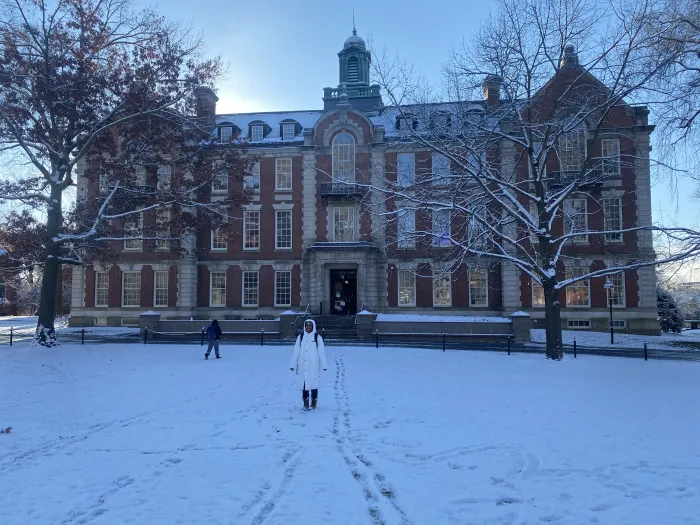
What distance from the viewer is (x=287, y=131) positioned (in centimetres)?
3450

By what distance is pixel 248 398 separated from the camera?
10477 millimetres

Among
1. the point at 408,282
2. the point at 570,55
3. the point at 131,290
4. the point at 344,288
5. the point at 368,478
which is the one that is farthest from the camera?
the point at 131,290

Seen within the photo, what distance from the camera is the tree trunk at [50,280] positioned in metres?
20.7

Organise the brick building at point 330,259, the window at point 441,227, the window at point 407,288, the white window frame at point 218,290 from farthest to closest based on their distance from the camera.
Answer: the white window frame at point 218,290
the window at point 407,288
the brick building at point 330,259
the window at point 441,227

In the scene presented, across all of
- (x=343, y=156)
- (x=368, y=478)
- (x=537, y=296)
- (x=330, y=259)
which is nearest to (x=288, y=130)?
(x=343, y=156)

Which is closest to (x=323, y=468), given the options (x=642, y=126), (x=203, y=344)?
(x=203, y=344)

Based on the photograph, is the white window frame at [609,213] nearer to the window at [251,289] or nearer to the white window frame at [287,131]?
the white window frame at [287,131]

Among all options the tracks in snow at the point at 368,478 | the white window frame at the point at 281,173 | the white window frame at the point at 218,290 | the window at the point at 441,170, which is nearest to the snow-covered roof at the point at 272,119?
the white window frame at the point at 281,173

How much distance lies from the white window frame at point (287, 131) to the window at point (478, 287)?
1553 centimetres

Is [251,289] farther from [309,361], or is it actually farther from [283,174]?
[309,361]

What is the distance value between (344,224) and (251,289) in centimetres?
773

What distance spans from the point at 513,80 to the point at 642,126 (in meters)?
18.4

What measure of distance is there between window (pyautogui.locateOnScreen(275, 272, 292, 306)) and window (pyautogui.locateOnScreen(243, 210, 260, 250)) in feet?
9.14

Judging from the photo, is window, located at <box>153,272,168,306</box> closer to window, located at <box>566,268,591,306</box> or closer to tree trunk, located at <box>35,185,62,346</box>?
tree trunk, located at <box>35,185,62,346</box>
